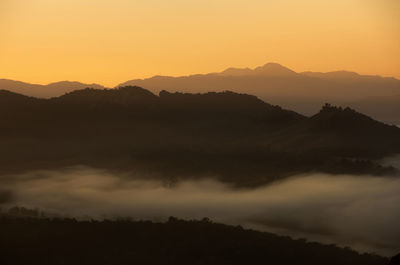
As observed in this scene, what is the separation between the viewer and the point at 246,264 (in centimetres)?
19488

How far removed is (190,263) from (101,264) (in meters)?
28.5

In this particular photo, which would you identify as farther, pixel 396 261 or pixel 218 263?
pixel 218 263

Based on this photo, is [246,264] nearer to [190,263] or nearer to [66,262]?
[190,263]

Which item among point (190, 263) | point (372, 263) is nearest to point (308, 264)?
point (372, 263)

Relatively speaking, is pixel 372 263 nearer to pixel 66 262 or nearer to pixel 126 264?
pixel 126 264

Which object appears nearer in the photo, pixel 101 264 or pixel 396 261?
pixel 396 261

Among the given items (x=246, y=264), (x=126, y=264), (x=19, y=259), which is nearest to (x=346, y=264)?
(x=246, y=264)

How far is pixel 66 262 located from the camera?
656ft

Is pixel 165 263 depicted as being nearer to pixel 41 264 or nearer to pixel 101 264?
pixel 101 264

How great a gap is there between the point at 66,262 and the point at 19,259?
1475 cm

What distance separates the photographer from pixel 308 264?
7746 inches

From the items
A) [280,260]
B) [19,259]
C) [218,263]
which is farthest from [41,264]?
[280,260]

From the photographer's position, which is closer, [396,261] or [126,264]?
[396,261]

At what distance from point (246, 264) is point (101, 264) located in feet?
152
